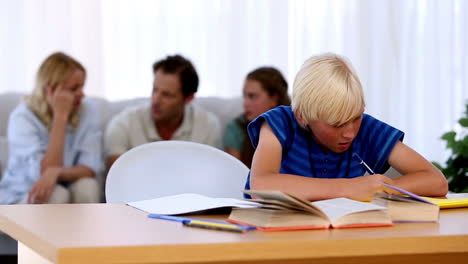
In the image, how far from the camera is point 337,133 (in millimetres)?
1534

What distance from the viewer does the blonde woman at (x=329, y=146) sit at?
1.38 meters

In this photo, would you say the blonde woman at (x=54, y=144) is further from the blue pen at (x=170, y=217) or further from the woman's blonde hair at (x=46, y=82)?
the blue pen at (x=170, y=217)

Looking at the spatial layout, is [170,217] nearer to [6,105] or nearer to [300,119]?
[300,119]

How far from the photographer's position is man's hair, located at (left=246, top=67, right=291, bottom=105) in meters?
3.73

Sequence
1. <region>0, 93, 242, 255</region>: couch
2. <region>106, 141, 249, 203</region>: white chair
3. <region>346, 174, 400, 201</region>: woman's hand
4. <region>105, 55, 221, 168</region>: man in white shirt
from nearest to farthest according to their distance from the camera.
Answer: <region>346, 174, 400, 201</region>: woman's hand, <region>106, 141, 249, 203</region>: white chair, <region>105, 55, 221, 168</region>: man in white shirt, <region>0, 93, 242, 255</region>: couch

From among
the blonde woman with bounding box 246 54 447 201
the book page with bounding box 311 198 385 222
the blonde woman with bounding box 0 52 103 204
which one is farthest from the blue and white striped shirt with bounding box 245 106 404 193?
the blonde woman with bounding box 0 52 103 204

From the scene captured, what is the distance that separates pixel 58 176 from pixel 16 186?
7.6 inches

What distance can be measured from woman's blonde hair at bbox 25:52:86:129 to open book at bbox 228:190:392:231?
259cm

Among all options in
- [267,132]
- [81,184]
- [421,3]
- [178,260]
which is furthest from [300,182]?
[421,3]

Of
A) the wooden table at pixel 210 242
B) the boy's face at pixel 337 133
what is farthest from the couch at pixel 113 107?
the wooden table at pixel 210 242

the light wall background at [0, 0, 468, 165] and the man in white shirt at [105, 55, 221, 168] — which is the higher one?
the light wall background at [0, 0, 468, 165]

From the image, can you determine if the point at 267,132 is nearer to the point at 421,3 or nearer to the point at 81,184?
the point at 81,184

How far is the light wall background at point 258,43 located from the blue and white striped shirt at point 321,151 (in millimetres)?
2490

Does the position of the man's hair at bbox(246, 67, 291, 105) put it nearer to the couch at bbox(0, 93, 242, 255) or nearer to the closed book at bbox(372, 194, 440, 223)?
the couch at bbox(0, 93, 242, 255)
